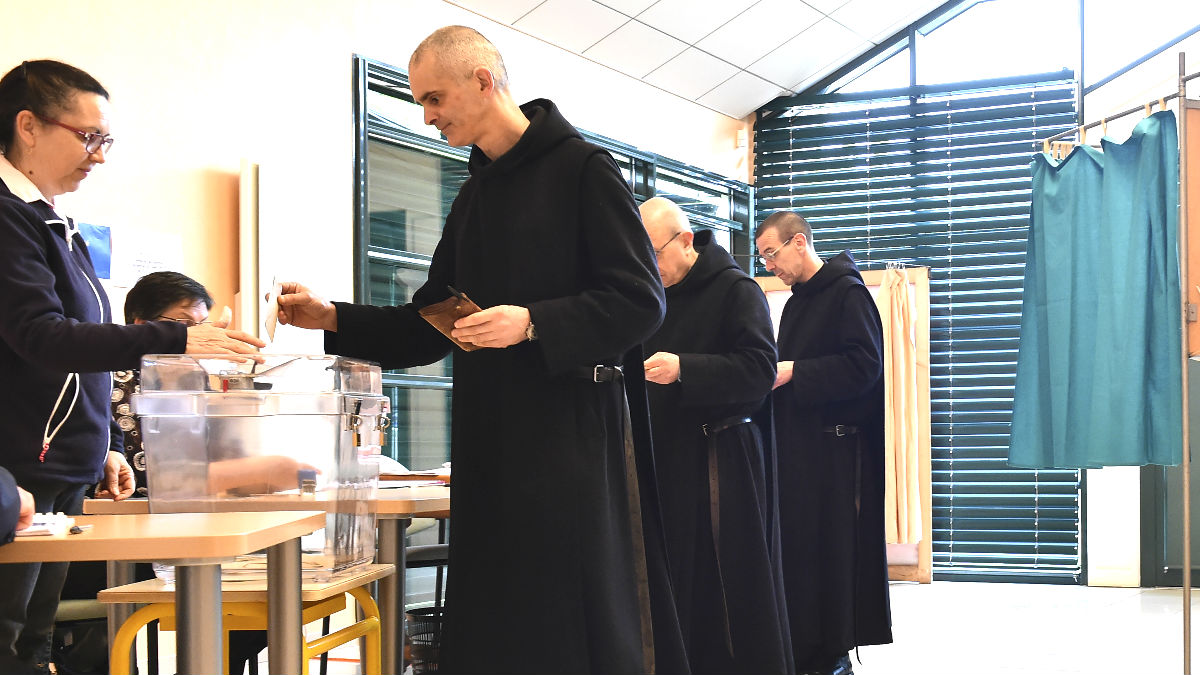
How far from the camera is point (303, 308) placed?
2.31 metres

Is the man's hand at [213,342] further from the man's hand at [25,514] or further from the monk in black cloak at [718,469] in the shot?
the monk in black cloak at [718,469]

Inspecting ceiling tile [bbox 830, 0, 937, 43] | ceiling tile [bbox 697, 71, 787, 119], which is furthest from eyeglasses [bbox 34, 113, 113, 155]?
ceiling tile [bbox 830, 0, 937, 43]

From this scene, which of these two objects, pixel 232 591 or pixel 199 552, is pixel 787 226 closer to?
pixel 232 591

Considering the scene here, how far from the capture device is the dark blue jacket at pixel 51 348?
203 centimetres

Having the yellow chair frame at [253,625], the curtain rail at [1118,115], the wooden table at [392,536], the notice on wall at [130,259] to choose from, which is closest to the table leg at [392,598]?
the wooden table at [392,536]

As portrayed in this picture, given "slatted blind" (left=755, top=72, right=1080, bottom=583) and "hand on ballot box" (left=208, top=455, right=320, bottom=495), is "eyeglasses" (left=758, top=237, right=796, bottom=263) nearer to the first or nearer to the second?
"hand on ballot box" (left=208, top=455, right=320, bottom=495)

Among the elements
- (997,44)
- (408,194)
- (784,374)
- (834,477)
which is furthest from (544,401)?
(997,44)

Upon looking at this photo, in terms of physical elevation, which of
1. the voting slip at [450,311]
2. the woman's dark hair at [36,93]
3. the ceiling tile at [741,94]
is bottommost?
the voting slip at [450,311]

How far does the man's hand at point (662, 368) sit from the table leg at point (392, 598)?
761mm

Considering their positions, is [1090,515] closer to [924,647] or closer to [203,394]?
[924,647]

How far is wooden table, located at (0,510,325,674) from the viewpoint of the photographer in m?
1.37

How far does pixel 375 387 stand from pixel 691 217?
5.61m

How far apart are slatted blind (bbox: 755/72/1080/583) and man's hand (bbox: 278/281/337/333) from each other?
5945 mm

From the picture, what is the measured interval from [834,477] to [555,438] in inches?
91.1
